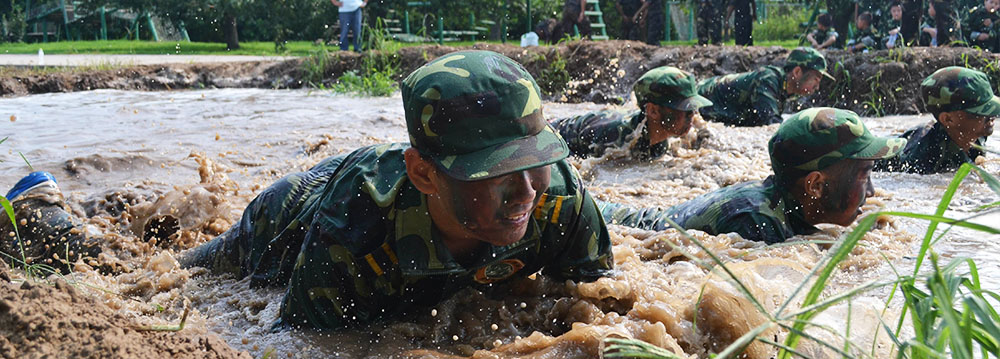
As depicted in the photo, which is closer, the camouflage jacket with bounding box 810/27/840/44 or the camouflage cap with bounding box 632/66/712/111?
the camouflage cap with bounding box 632/66/712/111

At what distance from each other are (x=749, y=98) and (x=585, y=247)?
573 centimetres

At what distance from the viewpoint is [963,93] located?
5617 millimetres

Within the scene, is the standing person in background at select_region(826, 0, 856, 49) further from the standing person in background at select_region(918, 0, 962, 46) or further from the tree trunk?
the tree trunk

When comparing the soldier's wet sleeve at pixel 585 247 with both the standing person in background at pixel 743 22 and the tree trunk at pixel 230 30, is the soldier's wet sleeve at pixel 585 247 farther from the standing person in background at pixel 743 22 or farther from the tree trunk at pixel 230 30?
the tree trunk at pixel 230 30

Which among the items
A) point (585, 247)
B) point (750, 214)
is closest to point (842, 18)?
point (750, 214)

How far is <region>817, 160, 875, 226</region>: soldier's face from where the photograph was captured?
3715mm

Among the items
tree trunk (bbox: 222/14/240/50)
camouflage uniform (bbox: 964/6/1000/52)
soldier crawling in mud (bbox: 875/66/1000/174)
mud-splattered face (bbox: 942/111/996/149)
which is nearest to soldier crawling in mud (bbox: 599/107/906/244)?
soldier crawling in mud (bbox: 875/66/1000/174)

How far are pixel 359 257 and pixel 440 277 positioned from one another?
32 centimetres

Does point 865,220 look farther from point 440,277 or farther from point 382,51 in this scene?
point 382,51

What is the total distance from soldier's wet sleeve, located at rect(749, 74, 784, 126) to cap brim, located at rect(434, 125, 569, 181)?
6162mm

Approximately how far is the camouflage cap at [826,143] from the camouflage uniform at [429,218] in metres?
1.20

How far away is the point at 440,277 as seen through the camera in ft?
9.78

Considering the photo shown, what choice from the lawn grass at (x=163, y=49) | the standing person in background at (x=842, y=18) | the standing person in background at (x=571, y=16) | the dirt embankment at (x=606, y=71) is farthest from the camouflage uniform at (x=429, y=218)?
the standing person in background at (x=571, y=16)

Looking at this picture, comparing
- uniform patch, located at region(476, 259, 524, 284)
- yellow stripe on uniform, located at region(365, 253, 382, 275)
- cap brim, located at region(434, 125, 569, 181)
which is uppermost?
cap brim, located at region(434, 125, 569, 181)
